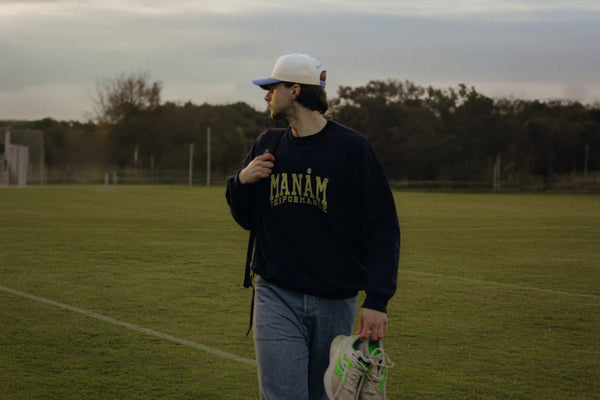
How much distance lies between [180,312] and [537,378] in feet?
13.5

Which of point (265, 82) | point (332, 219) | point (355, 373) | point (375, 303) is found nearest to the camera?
point (355, 373)

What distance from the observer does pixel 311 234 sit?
3.76m

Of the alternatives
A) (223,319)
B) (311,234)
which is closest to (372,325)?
(311,234)

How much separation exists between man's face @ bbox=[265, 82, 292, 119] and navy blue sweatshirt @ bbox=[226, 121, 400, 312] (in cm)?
14

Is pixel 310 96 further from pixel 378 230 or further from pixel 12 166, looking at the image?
pixel 12 166

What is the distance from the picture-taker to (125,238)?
18.0 metres

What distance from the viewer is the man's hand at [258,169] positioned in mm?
3764

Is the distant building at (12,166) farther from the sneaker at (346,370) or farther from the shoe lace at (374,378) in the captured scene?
the shoe lace at (374,378)

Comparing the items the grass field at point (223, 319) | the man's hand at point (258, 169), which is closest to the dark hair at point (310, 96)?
the man's hand at point (258, 169)

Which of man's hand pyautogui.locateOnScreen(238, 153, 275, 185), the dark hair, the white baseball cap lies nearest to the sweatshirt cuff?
man's hand pyautogui.locateOnScreen(238, 153, 275, 185)

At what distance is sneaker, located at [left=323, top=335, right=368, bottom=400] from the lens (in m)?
3.51

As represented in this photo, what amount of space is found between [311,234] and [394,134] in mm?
71260

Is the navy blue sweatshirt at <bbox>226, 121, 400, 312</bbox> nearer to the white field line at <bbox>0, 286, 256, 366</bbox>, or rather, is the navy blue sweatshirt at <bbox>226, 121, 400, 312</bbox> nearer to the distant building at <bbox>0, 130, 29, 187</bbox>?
the white field line at <bbox>0, 286, 256, 366</bbox>

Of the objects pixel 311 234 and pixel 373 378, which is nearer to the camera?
pixel 373 378
